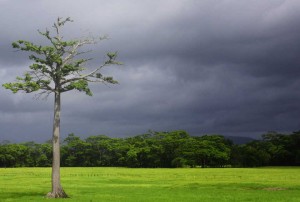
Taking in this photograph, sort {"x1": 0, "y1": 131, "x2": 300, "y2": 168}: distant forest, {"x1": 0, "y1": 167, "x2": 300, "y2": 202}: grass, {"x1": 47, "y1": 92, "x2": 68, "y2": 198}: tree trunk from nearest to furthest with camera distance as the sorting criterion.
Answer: {"x1": 0, "y1": 167, "x2": 300, "y2": 202}: grass
{"x1": 47, "y1": 92, "x2": 68, "y2": 198}: tree trunk
{"x1": 0, "y1": 131, "x2": 300, "y2": 168}: distant forest

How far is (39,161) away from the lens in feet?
522

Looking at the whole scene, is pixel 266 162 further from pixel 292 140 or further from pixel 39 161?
pixel 39 161

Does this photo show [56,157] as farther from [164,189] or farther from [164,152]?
[164,152]

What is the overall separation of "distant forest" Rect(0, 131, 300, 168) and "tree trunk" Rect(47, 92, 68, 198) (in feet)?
318

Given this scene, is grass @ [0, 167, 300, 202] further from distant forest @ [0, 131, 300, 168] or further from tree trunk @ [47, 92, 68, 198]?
distant forest @ [0, 131, 300, 168]

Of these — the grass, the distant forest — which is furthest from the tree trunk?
the distant forest

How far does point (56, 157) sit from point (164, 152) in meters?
107

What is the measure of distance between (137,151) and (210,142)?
25225 mm

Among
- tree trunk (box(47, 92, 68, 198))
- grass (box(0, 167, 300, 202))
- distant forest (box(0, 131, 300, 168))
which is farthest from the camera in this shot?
distant forest (box(0, 131, 300, 168))

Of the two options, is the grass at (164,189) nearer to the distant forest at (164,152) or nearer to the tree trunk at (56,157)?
the tree trunk at (56,157)

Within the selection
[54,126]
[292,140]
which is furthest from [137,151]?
[54,126]

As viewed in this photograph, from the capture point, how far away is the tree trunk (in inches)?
1543

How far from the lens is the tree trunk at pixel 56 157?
39.2m

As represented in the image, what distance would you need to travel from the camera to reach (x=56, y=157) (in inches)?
1628
